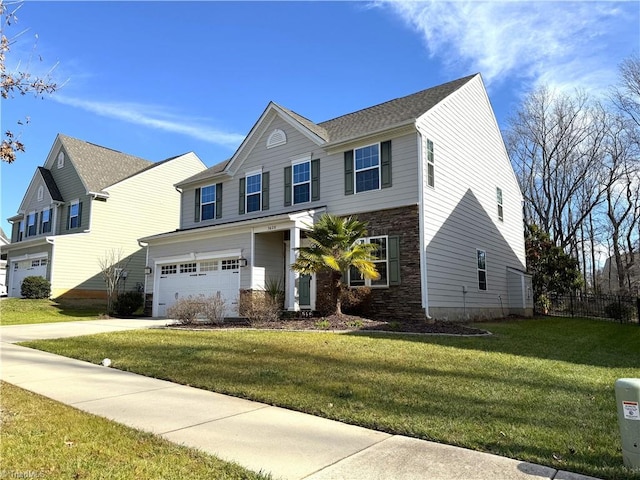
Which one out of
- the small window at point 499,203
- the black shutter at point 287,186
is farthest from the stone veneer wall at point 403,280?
the small window at point 499,203

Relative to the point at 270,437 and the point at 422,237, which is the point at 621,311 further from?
the point at 270,437

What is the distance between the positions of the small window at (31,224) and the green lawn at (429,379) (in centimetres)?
2433

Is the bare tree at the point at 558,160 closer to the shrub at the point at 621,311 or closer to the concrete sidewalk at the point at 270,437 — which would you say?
the shrub at the point at 621,311

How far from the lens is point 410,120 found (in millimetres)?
14141

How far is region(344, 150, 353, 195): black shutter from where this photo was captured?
15.9 metres

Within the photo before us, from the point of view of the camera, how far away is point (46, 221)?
29500 mm

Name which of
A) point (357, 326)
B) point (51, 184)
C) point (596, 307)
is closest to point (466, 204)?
point (357, 326)

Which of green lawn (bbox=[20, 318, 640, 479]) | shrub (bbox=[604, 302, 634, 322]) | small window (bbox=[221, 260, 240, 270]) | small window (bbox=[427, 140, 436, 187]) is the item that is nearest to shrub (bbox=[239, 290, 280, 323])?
small window (bbox=[221, 260, 240, 270])

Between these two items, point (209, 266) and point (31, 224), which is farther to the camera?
point (31, 224)

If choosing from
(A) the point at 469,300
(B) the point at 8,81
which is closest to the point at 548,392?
(B) the point at 8,81

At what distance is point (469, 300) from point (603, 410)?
12.1m

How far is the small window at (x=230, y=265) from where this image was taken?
1672 centimetres

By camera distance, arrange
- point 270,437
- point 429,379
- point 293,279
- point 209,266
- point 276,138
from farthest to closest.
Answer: point 276,138 → point 209,266 → point 293,279 → point 429,379 → point 270,437

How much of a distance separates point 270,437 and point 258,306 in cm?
994
